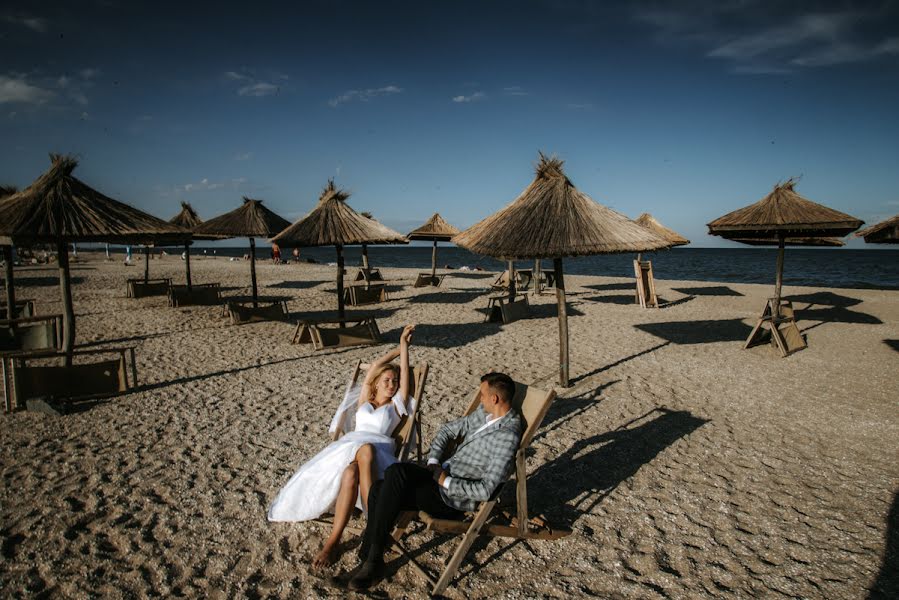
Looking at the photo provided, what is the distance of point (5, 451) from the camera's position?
426 cm

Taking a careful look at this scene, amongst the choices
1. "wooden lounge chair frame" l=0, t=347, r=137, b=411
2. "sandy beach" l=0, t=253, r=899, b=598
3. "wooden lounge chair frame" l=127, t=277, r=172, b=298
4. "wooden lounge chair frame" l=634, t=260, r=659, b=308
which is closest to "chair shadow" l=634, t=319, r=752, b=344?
"sandy beach" l=0, t=253, r=899, b=598

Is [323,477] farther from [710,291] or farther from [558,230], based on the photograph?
[710,291]

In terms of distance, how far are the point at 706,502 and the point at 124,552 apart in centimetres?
404

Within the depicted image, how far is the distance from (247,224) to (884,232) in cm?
1181

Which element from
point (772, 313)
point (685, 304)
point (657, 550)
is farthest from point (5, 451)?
point (685, 304)

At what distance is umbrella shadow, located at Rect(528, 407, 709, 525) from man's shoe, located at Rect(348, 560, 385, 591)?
4.43ft

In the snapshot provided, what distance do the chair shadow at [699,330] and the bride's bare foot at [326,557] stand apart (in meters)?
8.07

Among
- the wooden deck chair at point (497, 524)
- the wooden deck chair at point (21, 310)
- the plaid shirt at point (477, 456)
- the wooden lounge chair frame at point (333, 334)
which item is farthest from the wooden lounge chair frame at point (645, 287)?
the wooden deck chair at point (21, 310)

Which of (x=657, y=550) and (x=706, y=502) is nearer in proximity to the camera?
(x=657, y=550)

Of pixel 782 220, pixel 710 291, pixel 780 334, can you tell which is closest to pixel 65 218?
pixel 782 220

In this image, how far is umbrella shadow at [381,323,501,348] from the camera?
8.93 meters

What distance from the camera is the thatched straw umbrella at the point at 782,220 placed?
7.66m

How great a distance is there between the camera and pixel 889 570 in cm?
284

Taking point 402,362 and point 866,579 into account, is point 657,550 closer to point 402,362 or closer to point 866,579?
point 866,579
